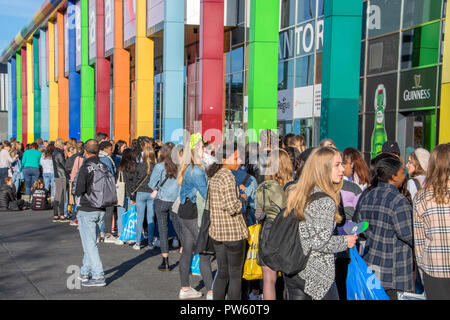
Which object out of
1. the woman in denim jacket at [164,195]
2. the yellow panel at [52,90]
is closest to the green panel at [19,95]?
the yellow panel at [52,90]

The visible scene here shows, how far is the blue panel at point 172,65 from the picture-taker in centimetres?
1839

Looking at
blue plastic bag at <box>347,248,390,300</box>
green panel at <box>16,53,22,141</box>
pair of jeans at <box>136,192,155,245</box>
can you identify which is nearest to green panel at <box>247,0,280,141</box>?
pair of jeans at <box>136,192,155,245</box>

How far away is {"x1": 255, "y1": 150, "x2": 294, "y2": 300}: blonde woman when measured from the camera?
5.62m

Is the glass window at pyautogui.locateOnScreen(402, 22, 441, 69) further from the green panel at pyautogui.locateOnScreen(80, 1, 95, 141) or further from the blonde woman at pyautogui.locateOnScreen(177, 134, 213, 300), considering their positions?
the green panel at pyautogui.locateOnScreen(80, 1, 95, 141)

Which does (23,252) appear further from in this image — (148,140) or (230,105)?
(230,105)

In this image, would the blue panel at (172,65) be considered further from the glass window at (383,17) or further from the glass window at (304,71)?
the glass window at (383,17)

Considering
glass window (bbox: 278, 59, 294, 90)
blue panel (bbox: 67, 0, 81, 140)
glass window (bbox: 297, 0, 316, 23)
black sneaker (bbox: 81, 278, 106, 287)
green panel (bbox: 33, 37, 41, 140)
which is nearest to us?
black sneaker (bbox: 81, 278, 106, 287)

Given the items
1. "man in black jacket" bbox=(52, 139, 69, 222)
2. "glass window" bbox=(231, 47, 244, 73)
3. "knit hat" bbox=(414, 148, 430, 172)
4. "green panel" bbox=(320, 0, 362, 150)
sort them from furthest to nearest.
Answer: "glass window" bbox=(231, 47, 244, 73) < "man in black jacket" bbox=(52, 139, 69, 222) < "green panel" bbox=(320, 0, 362, 150) < "knit hat" bbox=(414, 148, 430, 172)

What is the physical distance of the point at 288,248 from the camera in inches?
164

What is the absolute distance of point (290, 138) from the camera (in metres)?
8.55

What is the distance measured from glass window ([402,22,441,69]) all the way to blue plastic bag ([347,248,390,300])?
1318cm

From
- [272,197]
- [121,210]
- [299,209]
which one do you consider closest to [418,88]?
[121,210]
